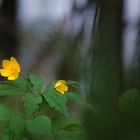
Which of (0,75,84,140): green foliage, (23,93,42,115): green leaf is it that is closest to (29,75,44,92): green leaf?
(0,75,84,140): green foliage

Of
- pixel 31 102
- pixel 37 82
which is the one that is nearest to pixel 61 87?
pixel 37 82

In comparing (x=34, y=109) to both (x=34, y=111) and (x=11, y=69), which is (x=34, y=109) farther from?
(x=11, y=69)

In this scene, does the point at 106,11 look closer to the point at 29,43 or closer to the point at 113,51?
the point at 113,51

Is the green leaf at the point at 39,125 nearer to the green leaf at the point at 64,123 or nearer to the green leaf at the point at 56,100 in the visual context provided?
the green leaf at the point at 56,100

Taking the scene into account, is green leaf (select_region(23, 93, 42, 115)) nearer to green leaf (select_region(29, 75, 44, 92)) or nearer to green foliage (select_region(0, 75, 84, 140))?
green foliage (select_region(0, 75, 84, 140))

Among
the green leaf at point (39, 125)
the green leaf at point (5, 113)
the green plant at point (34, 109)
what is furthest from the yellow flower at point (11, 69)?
the green leaf at point (39, 125)

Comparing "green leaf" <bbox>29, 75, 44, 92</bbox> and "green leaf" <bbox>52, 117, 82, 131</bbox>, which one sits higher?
"green leaf" <bbox>29, 75, 44, 92</bbox>

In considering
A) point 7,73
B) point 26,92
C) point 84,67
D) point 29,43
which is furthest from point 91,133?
point 29,43
